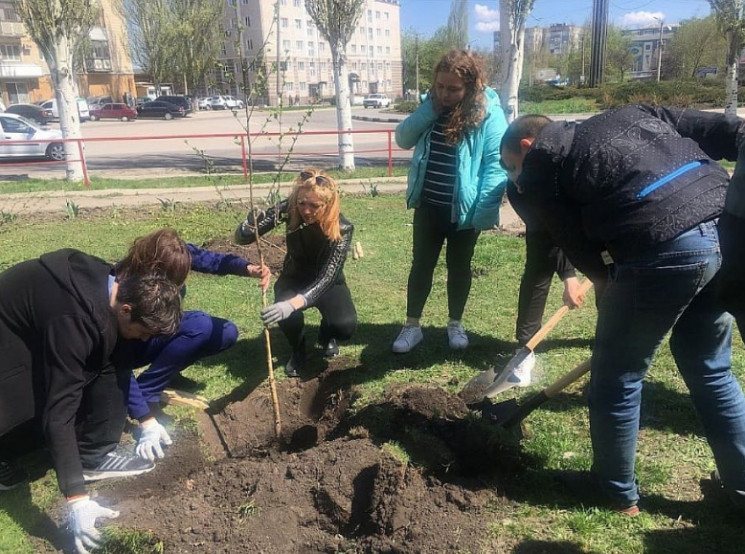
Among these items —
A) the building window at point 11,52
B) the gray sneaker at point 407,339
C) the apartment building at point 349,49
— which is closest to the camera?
the gray sneaker at point 407,339

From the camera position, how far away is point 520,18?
966 centimetres

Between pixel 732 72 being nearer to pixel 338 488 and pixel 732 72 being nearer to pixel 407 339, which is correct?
pixel 407 339

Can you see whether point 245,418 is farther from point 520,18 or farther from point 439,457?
point 520,18

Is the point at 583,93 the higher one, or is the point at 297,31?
the point at 297,31

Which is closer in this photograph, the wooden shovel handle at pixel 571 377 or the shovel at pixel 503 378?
the wooden shovel handle at pixel 571 377

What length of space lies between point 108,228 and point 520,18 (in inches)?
276

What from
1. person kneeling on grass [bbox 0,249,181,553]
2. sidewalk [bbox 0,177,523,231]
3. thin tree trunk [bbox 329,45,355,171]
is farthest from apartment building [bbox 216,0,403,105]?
person kneeling on grass [bbox 0,249,181,553]

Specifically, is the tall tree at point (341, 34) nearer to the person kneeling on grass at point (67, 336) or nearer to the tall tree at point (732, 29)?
the tall tree at point (732, 29)

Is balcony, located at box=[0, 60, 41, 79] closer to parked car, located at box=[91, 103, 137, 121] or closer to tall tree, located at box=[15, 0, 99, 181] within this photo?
parked car, located at box=[91, 103, 137, 121]

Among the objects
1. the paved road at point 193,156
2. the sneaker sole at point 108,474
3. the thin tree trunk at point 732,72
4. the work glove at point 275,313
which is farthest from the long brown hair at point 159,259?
the thin tree trunk at point 732,72

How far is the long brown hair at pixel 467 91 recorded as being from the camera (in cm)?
322

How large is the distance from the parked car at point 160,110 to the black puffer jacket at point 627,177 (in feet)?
136

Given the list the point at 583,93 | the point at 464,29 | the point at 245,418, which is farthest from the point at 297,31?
the point at 245,418

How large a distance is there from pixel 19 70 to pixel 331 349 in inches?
2218
